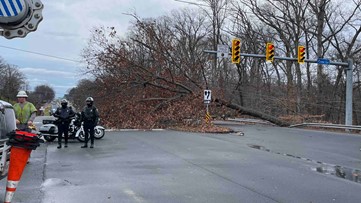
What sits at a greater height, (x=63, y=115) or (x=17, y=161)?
(x=63, y=115)

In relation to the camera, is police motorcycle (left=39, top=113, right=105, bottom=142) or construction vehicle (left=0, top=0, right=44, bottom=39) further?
police motorcycle (left=39, top=113, right=105, bottom=142)

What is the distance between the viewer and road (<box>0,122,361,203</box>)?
7.16 m

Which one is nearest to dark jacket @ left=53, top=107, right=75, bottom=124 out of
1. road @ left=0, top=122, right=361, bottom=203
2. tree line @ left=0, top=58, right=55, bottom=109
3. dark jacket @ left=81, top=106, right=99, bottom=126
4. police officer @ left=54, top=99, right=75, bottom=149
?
police officer @ left=54, top=99, right=75, bottom=149

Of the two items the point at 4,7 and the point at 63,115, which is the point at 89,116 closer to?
the point at 63,115

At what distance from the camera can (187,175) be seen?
30.2 feet

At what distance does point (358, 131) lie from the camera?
85.9 feet

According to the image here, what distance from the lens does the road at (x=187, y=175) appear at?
7.16 meters

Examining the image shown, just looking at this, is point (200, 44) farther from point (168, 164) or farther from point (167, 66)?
point (168, 164)

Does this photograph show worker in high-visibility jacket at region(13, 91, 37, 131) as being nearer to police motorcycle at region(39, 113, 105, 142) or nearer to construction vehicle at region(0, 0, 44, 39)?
construction vehicle at region(0, 0, 44, 39)

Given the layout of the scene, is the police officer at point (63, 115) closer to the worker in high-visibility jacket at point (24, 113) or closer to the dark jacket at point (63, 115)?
the dark jacket at point (63, 115)

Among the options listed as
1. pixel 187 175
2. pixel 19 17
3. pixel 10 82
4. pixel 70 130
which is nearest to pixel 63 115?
pixel 70 130

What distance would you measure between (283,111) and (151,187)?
117ft

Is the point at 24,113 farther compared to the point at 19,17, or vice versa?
the point at 24,113

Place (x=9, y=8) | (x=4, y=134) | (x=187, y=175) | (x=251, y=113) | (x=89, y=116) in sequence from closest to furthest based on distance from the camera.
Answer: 1. (x=9, y=8)
2. (x=4, y=134)
3. (x=187, y=175)
4. (x=89, y=116)
5. (x=251, y=113)
